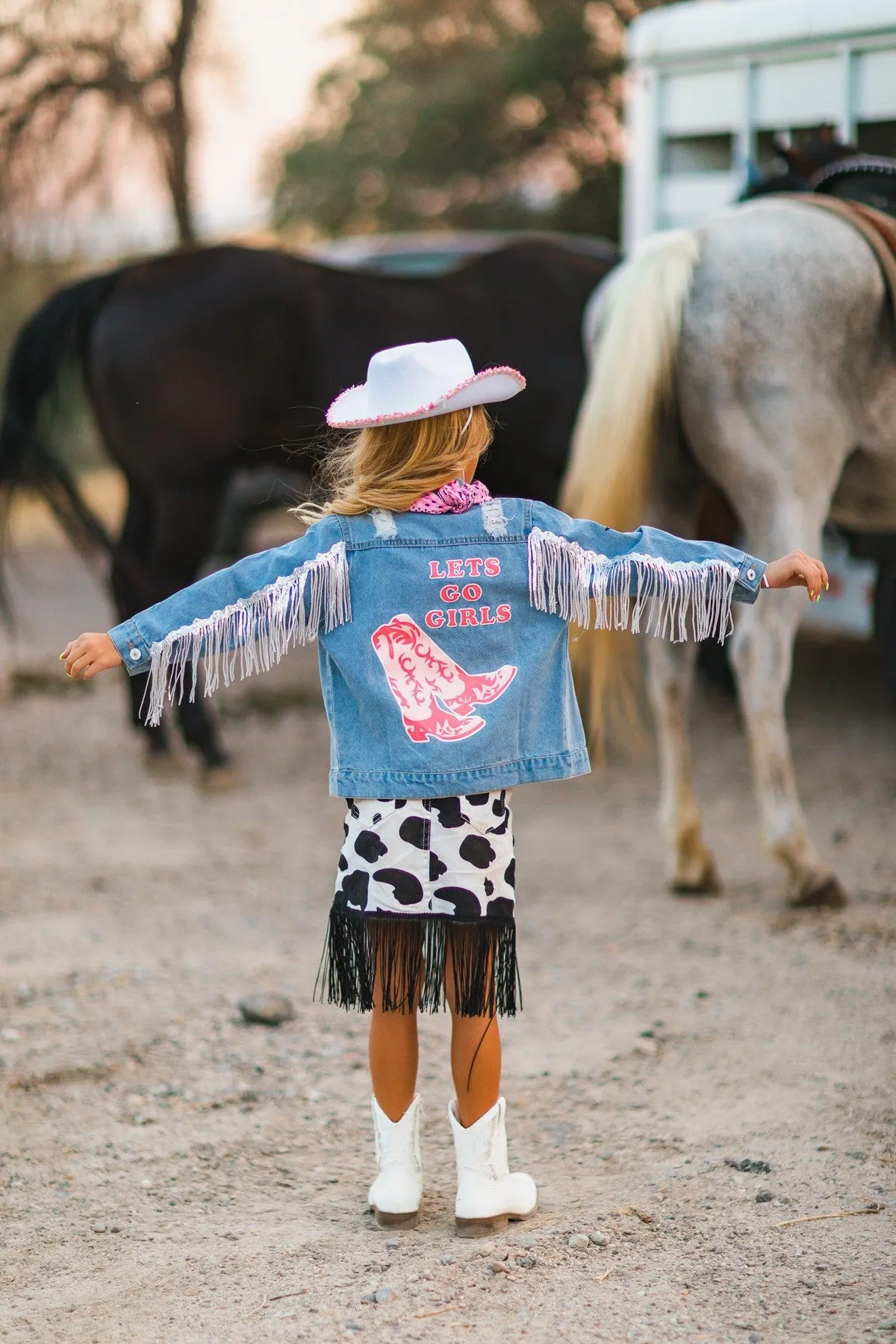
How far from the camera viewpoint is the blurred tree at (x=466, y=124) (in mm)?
11125

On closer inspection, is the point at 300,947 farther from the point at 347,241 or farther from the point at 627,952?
the point at 347,241

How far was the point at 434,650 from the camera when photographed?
84.6 inches

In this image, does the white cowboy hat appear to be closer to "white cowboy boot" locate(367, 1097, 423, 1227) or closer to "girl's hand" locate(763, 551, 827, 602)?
"girl's hand" locate(763, 551, 827, 602)

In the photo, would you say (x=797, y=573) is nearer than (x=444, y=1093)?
Yes

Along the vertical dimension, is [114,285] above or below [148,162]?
below

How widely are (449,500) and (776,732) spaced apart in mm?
1877

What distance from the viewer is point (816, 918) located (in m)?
3.72

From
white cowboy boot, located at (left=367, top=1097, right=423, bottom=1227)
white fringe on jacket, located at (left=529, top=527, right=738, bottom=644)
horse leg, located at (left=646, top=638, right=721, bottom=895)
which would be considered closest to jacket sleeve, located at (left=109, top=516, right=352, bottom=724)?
white fringe on jacket, located at (left=529, top=527, right=738, bottom=644)

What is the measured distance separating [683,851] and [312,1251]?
202cm

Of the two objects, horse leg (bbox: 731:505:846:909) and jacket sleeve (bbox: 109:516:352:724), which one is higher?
jacket sleeve (bbox: 109:516:352:724)

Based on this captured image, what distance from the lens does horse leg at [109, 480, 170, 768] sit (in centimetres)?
487

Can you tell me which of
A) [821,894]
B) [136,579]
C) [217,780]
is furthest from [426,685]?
[217,780]

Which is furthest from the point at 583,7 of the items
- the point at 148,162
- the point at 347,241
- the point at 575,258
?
the point at 575,258

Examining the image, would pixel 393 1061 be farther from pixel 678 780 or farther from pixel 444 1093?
pixel 678 780
